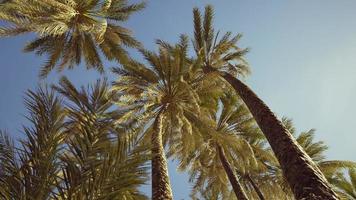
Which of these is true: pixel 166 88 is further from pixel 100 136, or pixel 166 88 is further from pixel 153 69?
pixel 100 136

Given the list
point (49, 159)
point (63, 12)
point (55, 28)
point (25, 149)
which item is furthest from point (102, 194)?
point (63, 12)

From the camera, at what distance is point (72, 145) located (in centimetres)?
423

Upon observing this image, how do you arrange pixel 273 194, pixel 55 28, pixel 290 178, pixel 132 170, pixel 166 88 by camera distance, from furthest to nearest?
pixel 273 194
pixel 166 88
pixel 55 28
pixel 290 178
pixel 132 170

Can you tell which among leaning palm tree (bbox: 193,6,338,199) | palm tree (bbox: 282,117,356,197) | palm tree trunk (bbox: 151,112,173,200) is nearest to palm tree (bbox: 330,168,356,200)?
palm tree (bbox: 282,117,356,197)

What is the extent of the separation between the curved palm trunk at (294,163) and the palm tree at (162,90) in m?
3.83

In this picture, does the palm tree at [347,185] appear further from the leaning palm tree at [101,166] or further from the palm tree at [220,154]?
the leaning palm tree at [101,166]

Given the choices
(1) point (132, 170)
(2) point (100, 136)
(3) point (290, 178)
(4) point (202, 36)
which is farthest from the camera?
(4) point (202, 36)

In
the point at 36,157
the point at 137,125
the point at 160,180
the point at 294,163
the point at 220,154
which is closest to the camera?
the point at 36,157

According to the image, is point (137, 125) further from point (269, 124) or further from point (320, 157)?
point (320, 157)

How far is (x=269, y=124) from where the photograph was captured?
8.40 metres

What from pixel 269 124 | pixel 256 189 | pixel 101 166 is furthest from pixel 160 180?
pixel 256 189

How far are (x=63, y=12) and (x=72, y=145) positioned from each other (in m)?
8.11

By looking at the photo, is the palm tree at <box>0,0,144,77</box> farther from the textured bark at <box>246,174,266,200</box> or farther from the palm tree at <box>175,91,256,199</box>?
the textured bark at <box>246,174,266,200</box>

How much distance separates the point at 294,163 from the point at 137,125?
632 centimetres
